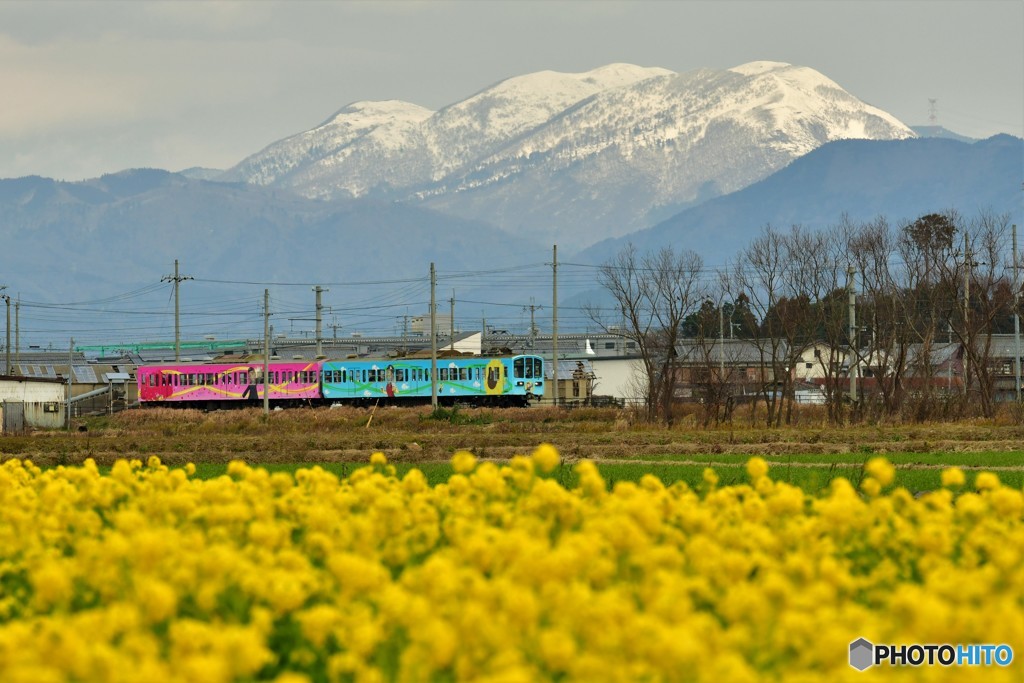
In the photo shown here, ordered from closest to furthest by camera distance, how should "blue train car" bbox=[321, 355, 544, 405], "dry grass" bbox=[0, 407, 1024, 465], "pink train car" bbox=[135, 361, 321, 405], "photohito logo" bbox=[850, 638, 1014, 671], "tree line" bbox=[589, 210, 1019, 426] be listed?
1. "photohito logo" bbox=[850, 638, 1014, 671]
2. "dry grass" bbox=[0, 407, 1024, 465]
3. "tree line" bbox=[589, 210, 1019, 426]
4. "blue train car" bbox=[321, 355, 544, 405]
5. "pink train car" bbox=[135, 361, 321, 405]

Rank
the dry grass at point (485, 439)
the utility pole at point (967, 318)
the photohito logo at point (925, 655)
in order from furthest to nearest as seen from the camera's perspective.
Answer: the utility pole at point (967, 318), the dry grass at point (485, 439), the photohito logo at point (925, 655)

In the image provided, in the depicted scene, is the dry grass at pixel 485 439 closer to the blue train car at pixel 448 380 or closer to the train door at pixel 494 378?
the train door at pixel 494 378

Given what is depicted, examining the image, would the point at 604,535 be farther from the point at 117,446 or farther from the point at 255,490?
the point at 117,446

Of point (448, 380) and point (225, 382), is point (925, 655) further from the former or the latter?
point (225, 382)

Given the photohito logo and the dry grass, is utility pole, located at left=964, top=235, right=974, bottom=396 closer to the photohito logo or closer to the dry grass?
the dry grass

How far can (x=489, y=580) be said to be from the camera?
25.6 ft

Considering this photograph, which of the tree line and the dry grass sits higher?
the tree line

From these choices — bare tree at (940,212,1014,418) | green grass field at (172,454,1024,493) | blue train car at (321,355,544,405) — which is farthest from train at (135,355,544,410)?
green grass field at (172,454,1024,493)

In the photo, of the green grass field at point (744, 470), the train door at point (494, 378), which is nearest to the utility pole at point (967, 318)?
the train door at point (494, 378)

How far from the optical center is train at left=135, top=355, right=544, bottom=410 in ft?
200

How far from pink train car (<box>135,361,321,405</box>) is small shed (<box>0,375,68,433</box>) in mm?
10116

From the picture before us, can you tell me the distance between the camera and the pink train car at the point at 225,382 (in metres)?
64.2

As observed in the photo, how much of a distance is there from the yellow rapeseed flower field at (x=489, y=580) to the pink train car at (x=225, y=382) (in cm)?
5300

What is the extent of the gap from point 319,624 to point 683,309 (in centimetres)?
4746
